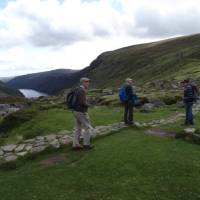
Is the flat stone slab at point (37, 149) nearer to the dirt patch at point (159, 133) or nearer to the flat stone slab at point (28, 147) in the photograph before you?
the flat stone slab at point (28, 147)

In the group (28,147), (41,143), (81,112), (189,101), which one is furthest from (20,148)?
(189,101)

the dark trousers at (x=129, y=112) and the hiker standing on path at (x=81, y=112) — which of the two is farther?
the dark trousers at (x=129, y=112)

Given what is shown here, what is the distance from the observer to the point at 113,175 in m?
14.5

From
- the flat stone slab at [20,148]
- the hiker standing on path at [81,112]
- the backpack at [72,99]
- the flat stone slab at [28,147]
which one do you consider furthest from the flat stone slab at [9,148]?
the backpack at [72,99]

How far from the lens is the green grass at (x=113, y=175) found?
1294 centimetres

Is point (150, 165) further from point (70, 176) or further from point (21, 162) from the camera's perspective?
point (21, 162)

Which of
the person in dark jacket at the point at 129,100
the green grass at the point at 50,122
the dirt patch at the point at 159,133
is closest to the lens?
the dirt patch at the point at 159,133

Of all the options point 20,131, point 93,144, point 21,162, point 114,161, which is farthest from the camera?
point 20,131

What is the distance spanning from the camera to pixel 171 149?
18281 millimetres

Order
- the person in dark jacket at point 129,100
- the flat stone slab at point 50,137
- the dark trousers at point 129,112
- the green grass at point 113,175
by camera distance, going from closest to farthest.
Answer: the green grass at point 113,175, the flat stone slab at point 50,137, the person in dark jacket at point 129,100, the dark trousers at point 129,112

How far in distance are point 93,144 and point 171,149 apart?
4.20 m

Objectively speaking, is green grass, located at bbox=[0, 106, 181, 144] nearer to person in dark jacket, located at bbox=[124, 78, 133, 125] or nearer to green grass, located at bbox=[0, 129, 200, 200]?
person in dark jacket, located at bbox=[124, 78, 133, 125]

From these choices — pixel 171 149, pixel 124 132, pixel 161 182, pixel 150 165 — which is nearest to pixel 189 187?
pixel 161 182

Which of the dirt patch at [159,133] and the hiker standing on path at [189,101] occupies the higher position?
the hiker standing on path at [189,101]
